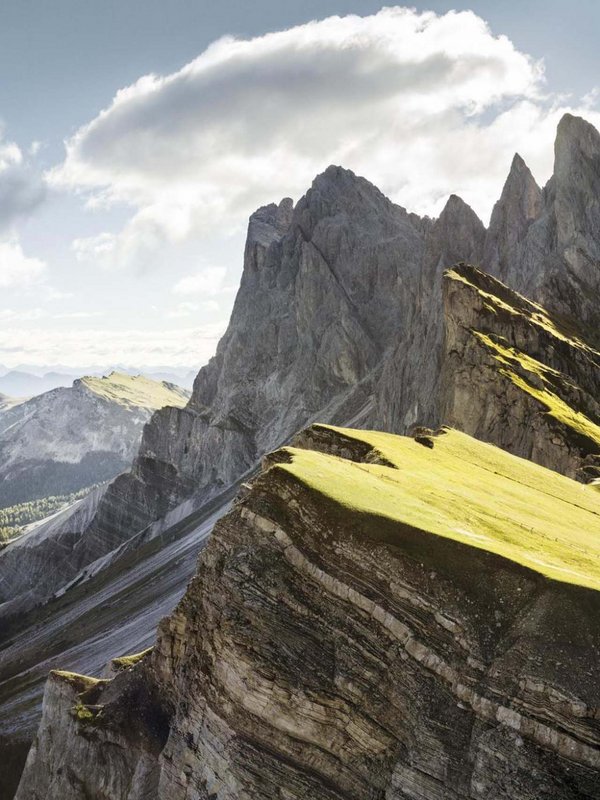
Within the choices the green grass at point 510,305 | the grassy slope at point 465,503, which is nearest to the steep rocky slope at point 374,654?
the grassy slope at point 465,503

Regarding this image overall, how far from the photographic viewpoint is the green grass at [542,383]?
76.9 m

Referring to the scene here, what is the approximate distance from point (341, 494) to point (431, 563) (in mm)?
4739

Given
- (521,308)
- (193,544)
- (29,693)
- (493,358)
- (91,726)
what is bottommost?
(29,693)

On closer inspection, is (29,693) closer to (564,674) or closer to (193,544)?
(193,544)

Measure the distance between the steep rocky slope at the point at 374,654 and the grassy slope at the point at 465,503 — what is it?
0.17 m

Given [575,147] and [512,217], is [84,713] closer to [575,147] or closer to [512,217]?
[575,147]

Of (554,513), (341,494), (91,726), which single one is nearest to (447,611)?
(341,494)

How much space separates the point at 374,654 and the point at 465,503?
442 inches

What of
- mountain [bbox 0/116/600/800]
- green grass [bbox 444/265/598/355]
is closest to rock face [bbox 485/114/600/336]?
mountain [bbox 0/116/600/800]

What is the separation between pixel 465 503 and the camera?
32.1 metres

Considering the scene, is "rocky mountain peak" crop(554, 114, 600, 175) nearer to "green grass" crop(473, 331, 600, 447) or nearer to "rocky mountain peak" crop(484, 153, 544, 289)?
"rocky mountain peak" crop(484, 153, 544, 289)

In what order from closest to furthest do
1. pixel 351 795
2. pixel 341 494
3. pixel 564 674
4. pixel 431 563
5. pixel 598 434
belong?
pixel 564 674, pixel 351 795, pixel 431 563, pixel 341 494, pixel 598 434

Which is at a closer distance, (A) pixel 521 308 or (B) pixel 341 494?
(B) pixel 341 494

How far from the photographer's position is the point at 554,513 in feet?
128
